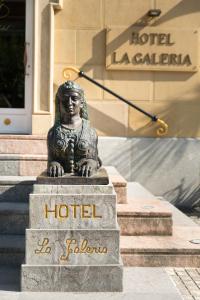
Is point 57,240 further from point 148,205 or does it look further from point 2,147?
point 2,147

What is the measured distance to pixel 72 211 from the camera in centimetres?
458

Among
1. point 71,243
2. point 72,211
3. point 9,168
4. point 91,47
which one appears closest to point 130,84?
point 91,47

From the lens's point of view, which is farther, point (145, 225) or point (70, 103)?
point (145, 225)

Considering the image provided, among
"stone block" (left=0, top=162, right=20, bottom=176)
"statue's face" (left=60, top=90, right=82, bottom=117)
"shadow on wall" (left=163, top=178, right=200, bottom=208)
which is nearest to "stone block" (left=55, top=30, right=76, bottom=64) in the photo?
"stone block" (left=0, top=162, right=20, bottom=176)

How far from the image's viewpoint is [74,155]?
4.89m

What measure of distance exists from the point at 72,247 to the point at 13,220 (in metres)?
1.21

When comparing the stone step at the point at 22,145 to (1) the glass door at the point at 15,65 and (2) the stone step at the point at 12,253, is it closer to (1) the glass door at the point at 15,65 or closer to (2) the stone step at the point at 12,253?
(1) the glass door at the point at 15,65

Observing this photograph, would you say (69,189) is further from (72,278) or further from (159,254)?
(159,254)

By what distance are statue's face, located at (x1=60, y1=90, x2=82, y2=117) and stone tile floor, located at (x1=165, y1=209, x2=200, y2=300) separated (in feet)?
6.24

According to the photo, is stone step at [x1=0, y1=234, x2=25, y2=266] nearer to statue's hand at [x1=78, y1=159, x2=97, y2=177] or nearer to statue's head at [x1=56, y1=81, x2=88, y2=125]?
statue's hand at [x1=78, y1=159, x2=97, y2=177]

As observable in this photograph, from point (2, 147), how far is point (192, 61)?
3612mm

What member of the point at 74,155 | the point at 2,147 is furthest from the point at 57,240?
the point at 2,147

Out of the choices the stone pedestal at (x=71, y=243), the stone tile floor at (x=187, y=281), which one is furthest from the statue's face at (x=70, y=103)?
the stone tile floor at (x=187, y=281)

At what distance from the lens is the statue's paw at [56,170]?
469 centimetres
